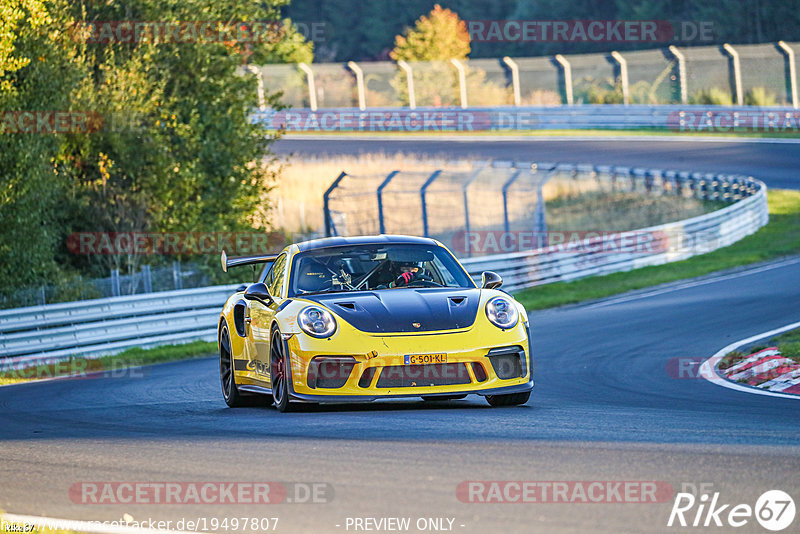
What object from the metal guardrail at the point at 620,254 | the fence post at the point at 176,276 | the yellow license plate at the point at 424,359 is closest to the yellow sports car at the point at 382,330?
the yellow license plate at the point at 424,359

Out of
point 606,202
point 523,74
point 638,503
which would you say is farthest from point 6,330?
point 523,74

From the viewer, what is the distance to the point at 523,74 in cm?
4997

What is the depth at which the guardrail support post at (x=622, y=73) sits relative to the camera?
4741 centimetres

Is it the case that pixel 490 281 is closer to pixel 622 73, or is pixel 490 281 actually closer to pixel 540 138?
pixel 540 138

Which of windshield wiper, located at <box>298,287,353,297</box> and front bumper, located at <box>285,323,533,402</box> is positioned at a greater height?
windshield wiper, located at <box>298,287,353,297</box>

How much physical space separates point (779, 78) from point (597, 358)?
3325cm

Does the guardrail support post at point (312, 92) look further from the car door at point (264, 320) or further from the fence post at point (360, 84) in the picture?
the car door at point (264, 320)

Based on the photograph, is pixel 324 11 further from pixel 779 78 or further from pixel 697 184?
pixel 697 184

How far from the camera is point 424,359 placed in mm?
8797

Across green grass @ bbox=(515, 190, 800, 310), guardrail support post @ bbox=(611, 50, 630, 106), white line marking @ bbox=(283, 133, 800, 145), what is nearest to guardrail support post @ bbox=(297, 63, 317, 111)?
white line marking @ bbox=(283, 133, 800, 145)

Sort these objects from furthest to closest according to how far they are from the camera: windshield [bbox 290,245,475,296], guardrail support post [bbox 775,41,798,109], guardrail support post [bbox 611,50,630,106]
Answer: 1. guardrail support post [bbox 611,50,630,106]
2. guardrail support post [bbox 775,41,798,109]
3. windshield [bbox 290,245,475,296]

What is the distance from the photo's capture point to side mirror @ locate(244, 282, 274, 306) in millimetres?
9977

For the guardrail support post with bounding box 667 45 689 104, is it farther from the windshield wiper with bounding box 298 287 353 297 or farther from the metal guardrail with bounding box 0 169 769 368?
the windshield wiper with bounding box 298 287 353 297

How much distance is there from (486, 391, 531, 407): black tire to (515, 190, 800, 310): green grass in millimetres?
12407
